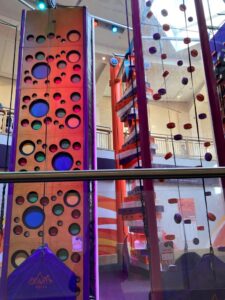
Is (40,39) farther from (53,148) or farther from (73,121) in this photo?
(53,148)

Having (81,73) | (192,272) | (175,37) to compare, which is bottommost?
(192,272)

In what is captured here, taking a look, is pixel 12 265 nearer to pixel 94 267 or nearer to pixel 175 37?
pixel 94 267

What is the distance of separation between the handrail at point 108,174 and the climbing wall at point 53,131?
0.47 m

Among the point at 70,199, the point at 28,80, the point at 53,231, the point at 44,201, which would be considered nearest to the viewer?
the point at 53,231

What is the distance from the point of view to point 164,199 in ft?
5.90

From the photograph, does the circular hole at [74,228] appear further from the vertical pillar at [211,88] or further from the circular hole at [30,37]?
the circular hole at [30,37]

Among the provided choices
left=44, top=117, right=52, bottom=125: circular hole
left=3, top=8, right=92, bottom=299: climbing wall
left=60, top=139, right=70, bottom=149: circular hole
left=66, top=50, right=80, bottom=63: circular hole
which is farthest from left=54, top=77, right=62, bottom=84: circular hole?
left=60, top=139, right=70, bottom=149: circular hole

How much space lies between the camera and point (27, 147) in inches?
104

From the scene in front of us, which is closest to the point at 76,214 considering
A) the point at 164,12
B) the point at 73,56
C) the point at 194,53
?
the point at 73,56

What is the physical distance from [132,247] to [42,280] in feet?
1.88

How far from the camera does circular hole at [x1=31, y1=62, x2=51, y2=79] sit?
287 cm

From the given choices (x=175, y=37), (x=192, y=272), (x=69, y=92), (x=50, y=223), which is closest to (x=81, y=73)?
(x=69, y=92)

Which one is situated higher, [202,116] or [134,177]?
[202,116]

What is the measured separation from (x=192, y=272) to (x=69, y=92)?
1832 mm
